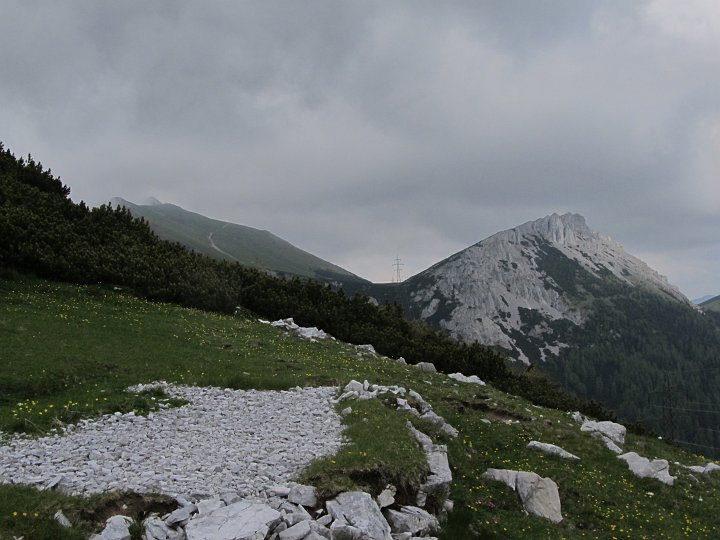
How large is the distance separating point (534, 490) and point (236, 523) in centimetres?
1183

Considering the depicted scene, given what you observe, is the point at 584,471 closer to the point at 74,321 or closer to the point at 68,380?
the point at 68,380

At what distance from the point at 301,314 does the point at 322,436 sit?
32663 mm

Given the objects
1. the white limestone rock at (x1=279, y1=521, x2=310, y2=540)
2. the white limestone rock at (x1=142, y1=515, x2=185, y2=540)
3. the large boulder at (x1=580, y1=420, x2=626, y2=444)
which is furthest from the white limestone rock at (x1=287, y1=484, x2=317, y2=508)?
the large boulder at (x1=580, y1=420, x2=626, y2=444)

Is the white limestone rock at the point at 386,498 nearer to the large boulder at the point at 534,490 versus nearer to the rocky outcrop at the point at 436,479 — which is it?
the rocky outcrop at the point at 436,479

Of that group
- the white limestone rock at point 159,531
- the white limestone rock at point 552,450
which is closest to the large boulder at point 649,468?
the white limestone rock at point 552,450

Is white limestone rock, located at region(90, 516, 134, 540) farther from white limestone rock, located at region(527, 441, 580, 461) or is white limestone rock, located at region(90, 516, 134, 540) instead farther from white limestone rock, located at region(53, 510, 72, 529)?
white limestone rock, located at region(527, 441, 580, 461)

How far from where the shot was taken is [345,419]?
65.1 ft

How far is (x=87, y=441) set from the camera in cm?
1595

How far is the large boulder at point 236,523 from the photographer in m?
11.0

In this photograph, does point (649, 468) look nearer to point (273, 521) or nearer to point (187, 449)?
point (273, 521)

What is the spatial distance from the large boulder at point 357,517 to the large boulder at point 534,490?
7.82 meters

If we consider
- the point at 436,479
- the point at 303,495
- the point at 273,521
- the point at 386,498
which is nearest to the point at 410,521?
the point at 386,498

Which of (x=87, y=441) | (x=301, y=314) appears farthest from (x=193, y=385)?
(x=301, y=314)

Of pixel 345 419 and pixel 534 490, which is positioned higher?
pixel 345 419
